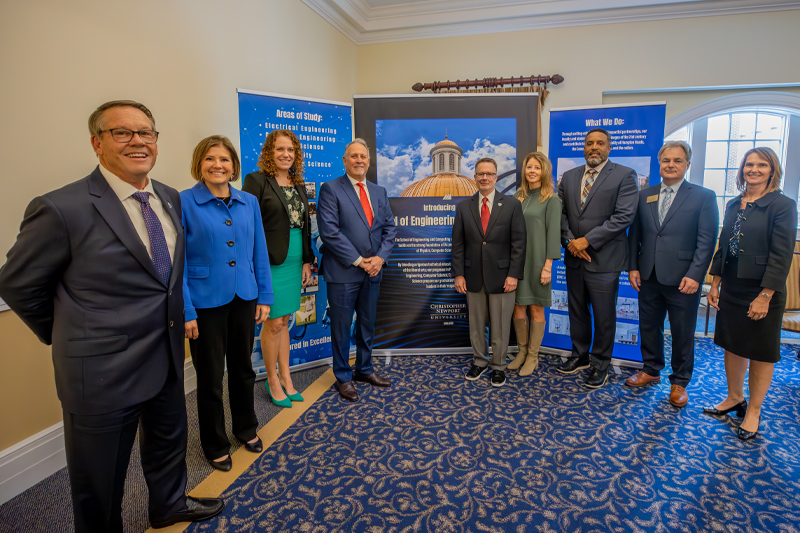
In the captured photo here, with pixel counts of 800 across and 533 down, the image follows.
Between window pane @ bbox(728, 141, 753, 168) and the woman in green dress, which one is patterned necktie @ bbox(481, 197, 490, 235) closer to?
the woman in green dress

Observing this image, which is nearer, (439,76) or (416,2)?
(416,2)

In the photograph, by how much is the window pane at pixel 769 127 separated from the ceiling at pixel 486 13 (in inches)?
50.1

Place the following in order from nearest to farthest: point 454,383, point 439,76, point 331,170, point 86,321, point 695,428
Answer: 1. point 86,321
2. point 695,428
3. point 454,383
4. point 331,170
5. point 439,76

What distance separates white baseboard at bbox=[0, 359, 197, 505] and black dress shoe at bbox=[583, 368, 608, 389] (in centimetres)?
338

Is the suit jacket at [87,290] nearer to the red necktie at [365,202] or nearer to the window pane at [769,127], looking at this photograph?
the red necktie at [365,202]

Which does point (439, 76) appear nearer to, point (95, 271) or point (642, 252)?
point (642, 252)

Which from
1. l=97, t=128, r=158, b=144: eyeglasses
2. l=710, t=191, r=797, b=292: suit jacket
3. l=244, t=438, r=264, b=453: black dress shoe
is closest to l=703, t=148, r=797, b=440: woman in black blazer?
l=710, t=191, r=797, b=292: suit jacket

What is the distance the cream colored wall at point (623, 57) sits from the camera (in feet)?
13.4

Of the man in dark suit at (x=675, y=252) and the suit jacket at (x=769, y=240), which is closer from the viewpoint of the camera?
the suit jacket at (x=769, y=240)

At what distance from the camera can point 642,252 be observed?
284cm

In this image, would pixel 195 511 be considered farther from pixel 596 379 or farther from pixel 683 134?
pixel 683 134

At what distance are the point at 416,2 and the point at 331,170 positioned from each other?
8.70ft

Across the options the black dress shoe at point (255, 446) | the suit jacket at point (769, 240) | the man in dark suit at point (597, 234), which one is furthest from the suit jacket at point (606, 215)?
the black dress shoe at point (255, 446)

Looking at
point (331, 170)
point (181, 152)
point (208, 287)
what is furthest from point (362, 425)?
point (181, 152)
